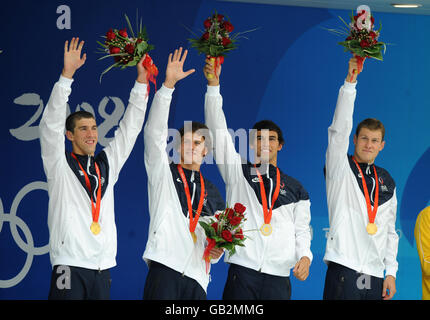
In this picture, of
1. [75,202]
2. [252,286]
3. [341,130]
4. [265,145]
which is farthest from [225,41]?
[252,286]

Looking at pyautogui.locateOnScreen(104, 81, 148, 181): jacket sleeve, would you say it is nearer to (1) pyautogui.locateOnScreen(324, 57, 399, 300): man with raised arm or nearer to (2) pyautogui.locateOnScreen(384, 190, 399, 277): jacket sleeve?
(1) pyautogui.locateOnScreen(324, 57, 399, 300): man with raised arm

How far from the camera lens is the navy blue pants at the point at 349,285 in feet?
18.3

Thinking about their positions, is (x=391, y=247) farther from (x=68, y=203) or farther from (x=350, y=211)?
(x=68, y=203)

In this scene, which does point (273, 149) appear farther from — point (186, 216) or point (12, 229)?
point (12, 229)

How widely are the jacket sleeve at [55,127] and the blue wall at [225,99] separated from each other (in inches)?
57.9

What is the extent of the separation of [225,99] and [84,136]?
6.45ft

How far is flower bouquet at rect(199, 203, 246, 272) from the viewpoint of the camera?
16.7 feet

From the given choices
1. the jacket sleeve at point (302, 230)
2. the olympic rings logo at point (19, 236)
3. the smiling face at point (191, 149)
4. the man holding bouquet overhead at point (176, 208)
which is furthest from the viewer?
the olympic rings logo at point (19, 236)

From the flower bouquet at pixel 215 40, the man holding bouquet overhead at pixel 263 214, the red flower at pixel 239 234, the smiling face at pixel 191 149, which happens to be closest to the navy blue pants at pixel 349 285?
the man holding bouquet overhead at pixel 263 214

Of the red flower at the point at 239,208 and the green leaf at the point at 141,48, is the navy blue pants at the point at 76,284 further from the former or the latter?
the green leaf at the point at 141,48

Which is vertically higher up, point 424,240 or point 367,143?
point 367,143

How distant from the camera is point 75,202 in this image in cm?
512

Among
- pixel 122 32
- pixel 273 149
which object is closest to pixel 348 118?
pixel 273 149

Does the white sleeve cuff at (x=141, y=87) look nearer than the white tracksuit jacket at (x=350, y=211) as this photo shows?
Yes
